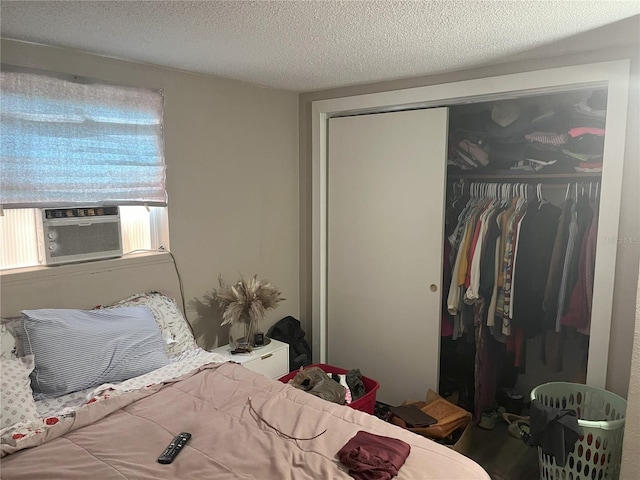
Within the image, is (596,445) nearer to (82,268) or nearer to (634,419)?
(634,419)

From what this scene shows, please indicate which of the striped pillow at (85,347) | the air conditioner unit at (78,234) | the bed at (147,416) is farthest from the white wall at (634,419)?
the air conditioner unit at (78,234)

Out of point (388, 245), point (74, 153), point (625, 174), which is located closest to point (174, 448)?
point (74, 153)

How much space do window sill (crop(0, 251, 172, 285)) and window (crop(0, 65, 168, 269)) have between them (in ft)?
0.31

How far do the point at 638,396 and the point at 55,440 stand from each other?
2.39m

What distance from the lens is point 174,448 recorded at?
1750mm

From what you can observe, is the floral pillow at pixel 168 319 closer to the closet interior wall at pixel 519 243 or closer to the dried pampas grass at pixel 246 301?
the dried pampas grass at pixel 246 301

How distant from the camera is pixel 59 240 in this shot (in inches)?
95.9

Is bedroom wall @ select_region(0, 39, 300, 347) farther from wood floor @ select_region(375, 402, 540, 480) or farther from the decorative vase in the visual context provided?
wood floor @ select_region(375, 402, 540, 480)

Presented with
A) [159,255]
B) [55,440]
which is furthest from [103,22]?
[55,440]

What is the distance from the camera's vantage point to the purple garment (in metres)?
1.60

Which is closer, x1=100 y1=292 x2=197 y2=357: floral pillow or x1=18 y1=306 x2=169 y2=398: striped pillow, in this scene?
x1=18 y1=306 x2=169 y2=398: striped pillow

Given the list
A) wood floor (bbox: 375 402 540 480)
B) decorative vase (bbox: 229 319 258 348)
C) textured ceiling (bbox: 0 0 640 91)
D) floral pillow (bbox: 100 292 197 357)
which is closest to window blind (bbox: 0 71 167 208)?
textured ceiling (bbox: 0 0 640 91)

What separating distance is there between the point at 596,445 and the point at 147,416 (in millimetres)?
2062

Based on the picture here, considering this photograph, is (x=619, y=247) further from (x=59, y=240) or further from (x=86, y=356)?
(x=59, y=240)
